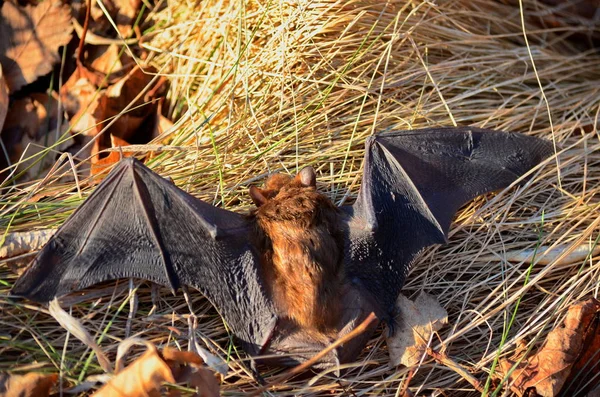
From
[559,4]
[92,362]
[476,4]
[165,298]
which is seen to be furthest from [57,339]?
[559,4]

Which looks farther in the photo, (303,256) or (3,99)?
(3,99)

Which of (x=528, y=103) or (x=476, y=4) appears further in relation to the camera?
(x=476, y=4)

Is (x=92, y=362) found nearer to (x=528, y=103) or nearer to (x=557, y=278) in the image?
(x=557, y=278)

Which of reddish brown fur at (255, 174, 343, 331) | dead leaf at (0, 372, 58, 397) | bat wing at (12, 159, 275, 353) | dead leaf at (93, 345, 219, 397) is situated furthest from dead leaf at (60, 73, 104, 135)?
dead leaf at (93, 345, 219, 397)

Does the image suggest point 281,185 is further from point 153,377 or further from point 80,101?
point 80,101

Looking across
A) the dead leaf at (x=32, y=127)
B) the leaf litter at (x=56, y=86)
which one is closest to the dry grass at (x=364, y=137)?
the leaf litter at (x=56, y=86)

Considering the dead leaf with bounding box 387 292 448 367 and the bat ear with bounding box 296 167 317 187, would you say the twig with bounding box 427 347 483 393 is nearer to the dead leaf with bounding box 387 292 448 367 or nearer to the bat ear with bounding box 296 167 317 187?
the dead leaf with bounding box 387 292 448 367

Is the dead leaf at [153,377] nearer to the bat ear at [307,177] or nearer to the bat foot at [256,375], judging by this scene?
the bat foot at [256,375]

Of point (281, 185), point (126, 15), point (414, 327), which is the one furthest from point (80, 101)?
point (414, 327)
